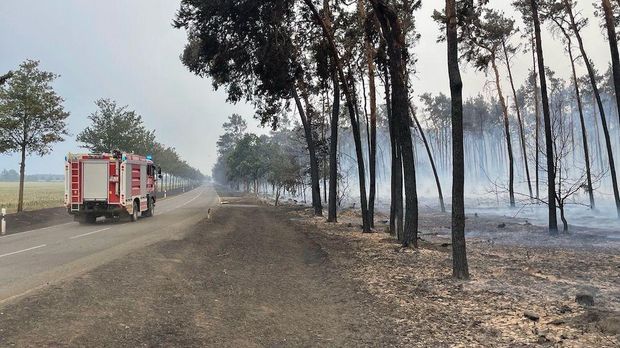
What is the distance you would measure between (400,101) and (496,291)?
21.6 ft

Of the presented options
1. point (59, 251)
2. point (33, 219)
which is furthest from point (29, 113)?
point (59, 251)

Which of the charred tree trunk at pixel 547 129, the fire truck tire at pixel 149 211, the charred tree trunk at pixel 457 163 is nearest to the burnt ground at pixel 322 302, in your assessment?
the charred tree trunk at pixel 457 163

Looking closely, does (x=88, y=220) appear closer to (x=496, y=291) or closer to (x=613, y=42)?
(x=496, y=291)

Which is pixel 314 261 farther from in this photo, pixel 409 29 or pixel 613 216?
pixel 613 216

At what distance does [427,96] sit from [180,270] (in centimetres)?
6435

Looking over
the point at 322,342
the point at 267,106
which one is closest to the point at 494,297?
the point at 322,342

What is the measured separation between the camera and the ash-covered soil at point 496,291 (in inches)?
228

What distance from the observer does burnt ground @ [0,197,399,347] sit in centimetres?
559

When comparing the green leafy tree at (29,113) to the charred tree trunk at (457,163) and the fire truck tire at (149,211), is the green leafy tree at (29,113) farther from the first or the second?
the charred tree trunk at (457,163)

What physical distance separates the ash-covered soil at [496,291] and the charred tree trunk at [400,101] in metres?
1.04

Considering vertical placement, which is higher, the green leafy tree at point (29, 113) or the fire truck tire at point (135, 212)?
the green leafy tree at point (29, 113)

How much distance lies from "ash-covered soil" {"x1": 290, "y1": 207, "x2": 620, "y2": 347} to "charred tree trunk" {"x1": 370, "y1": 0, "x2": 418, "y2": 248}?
3.42ft

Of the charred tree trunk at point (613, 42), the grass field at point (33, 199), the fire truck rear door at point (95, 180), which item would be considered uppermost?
the charred tree trunk at point (613, 42)

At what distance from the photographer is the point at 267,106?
2164cm
